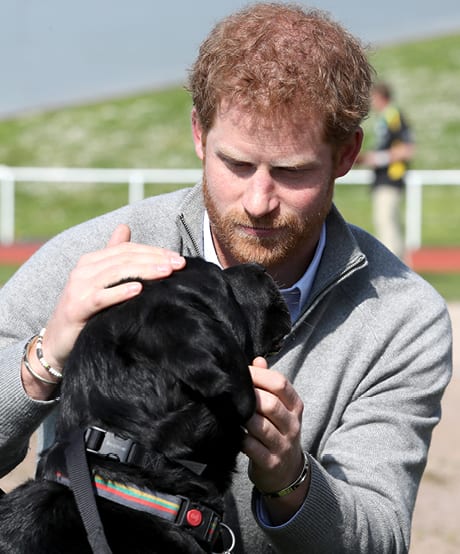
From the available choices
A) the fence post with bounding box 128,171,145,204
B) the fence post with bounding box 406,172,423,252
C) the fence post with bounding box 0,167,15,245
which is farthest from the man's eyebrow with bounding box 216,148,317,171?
the fence post with bounding box 0,167,15,245

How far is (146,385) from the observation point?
107 inches

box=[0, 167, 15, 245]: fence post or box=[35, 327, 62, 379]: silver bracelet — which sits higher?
box=[35, 327, 62, 379]: silver bracelet

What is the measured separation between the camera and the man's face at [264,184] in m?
3.27

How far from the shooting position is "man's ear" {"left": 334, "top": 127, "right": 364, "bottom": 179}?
11.7 ft

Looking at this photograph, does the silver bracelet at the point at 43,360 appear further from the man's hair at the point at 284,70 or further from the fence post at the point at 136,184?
the fence post at the point at 136,184

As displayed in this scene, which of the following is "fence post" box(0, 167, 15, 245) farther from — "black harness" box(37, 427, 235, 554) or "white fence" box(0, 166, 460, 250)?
"black harness" box(37, 427, 235, 554)

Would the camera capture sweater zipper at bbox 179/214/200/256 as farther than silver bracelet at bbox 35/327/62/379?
Yes

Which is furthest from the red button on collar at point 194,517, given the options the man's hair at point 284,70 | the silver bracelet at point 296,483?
the man's hair at point 284,70

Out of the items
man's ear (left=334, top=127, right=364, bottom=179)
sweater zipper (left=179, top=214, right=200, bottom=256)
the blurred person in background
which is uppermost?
man's ear (left=334, top=127, right=364, bottom=179)

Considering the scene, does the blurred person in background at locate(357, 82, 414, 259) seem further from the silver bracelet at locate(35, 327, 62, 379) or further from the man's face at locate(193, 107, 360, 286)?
the silver bracelet at locate(35, 327, 62, 379)

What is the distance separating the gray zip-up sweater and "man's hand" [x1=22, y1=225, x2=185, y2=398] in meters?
0.37

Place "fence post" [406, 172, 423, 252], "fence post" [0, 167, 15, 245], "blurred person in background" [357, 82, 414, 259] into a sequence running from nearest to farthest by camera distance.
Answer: "blurred person in background" [357, 82, 414, 259], "fence post" [406, 172, 423, 252], "fence post" [0, 167, 15, 245]

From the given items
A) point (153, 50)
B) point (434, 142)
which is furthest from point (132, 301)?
point (434, 142)

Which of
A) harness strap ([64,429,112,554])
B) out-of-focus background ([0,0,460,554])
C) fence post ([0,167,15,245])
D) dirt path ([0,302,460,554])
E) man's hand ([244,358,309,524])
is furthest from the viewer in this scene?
fence post ([0,167,15,245])
